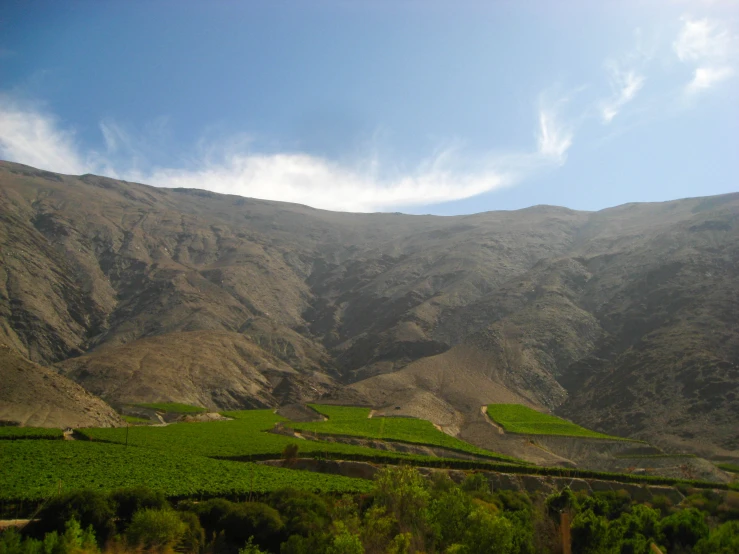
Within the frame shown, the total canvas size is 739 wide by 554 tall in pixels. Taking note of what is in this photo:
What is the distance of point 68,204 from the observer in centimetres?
13412

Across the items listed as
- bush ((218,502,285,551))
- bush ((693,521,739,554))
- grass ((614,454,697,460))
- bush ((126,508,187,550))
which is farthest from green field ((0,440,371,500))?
grass ((614,454,697,460))

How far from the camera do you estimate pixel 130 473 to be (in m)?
27.9

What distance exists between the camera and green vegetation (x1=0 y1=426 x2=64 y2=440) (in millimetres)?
35125

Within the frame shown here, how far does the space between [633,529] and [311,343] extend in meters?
83.9

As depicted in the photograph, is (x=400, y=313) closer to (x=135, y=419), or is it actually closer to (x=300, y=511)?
(x=135, y=419)

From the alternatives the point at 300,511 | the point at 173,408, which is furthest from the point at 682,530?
the point at 173,408

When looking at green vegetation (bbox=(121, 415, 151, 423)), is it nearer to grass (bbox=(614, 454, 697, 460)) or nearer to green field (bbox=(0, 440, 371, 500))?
green field (bbox=(0, 440, 371, 500))

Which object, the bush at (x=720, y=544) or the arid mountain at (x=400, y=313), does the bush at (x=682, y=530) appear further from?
the arid mountain at (x=400, y=313)

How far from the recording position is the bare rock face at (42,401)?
42.1 meters

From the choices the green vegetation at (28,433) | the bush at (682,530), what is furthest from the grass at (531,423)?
the green vegetation at (28,433)

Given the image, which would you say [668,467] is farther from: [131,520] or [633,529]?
[131,520]

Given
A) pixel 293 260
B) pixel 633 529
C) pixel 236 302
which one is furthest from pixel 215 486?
pixel 293 260

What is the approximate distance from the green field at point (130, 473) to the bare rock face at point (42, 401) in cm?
1011

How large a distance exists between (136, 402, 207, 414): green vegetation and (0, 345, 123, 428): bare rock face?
12837 mm
